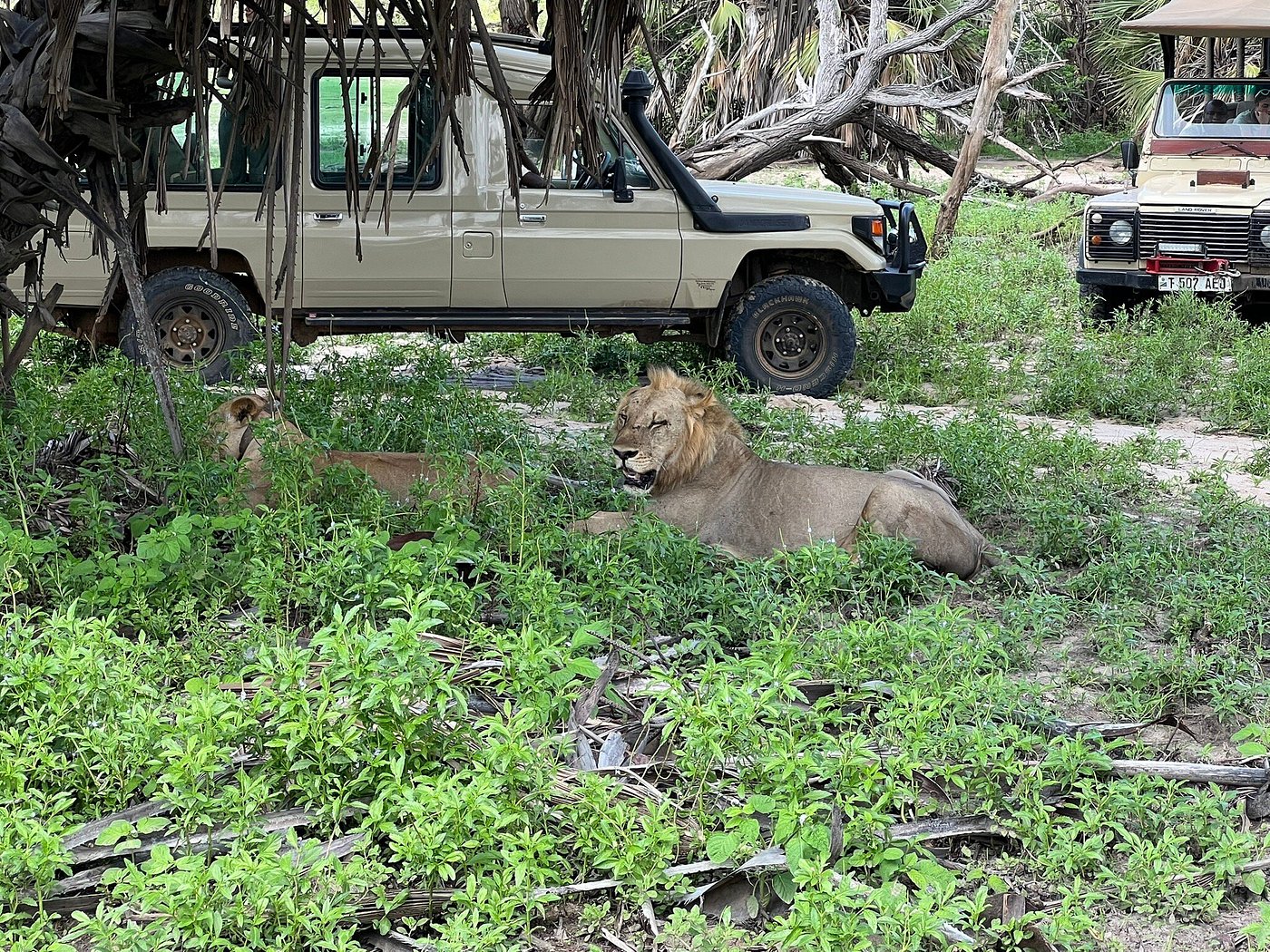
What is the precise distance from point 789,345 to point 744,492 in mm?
4283

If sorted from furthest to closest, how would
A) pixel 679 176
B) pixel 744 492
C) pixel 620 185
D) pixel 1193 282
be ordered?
1. pixel 1193 282
2. pixel 679 176
3. pixel 620 185
4. pixel 744 492

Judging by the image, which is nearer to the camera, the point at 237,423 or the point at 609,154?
the point at 237,423

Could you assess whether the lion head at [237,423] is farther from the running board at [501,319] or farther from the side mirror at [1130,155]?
the side mirror at [1130,155]

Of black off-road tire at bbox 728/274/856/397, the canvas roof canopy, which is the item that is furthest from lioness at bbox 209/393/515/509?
the canvas roof canopy

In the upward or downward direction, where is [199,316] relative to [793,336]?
upward

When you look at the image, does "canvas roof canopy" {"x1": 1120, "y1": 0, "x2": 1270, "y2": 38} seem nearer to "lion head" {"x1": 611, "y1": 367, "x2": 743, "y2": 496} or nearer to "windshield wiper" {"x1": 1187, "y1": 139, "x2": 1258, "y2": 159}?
"windshield wiper" {"x1": 1187, "y1": 139, "x2": 1258, "y2": 159}

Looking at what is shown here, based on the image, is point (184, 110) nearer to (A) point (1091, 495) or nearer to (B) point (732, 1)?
(A) point (1091, 495)

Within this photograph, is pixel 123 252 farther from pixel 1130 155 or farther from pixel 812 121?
pixel 812 121

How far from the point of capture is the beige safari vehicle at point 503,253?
348 inches

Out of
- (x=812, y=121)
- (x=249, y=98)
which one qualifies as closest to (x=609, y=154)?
(x=249, y=98)

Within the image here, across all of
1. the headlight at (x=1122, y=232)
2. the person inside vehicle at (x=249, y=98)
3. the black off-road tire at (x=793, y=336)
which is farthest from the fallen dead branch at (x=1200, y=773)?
the headlight at (x=1122, y=232)

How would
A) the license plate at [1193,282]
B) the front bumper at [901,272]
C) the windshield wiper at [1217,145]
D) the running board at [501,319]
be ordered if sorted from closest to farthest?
the running board at [501,319] → the front bumper at [901,272] → the license plate at [1193,282] → the windshield wiper at [1217,145]

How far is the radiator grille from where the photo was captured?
11344 millimetres

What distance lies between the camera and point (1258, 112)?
12.1 meters
